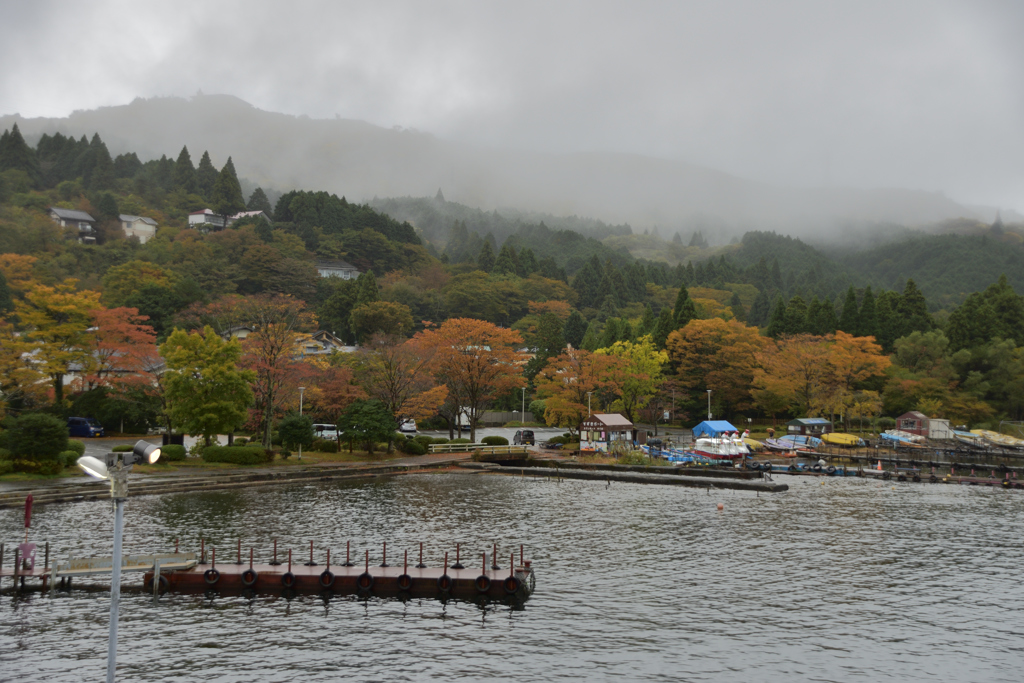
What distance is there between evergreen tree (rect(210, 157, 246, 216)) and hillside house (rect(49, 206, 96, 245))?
107 ft

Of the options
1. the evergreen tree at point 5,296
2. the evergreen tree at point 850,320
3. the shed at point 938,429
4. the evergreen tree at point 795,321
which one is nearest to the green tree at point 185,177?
the evergreen tree at point 5,296

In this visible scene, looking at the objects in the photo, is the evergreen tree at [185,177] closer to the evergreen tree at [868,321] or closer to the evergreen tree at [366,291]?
the evergreen tree at [366,291]

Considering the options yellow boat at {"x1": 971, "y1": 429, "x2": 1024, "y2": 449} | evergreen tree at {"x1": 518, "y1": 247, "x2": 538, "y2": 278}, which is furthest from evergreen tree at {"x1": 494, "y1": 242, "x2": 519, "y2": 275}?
yellow boat at {"x1": 971, "y1": 429, "x2": 1024, "y2": 449}

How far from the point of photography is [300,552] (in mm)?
27234

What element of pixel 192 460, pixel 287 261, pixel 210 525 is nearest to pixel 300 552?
pixel 210 525

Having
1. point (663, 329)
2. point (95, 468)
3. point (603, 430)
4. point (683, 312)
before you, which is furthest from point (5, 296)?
point (95, 468)

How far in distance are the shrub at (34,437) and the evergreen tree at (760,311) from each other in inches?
5425

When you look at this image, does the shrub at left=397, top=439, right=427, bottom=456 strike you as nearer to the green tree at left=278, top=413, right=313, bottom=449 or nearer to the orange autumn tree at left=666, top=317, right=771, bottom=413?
the green tree at left=278, top=413, right=313, bottom=449

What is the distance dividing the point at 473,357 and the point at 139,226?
117m

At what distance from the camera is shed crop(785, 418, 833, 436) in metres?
73.4

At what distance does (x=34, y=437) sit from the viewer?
125ft

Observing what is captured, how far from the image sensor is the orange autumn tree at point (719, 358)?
278 feet

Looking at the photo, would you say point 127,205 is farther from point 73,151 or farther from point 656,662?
point 656,662

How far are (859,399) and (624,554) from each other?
58.0 meters
